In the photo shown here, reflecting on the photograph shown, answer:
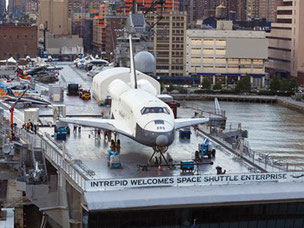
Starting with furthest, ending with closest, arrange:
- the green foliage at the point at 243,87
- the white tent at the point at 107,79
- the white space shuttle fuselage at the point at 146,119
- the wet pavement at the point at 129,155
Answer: the green foliage at the point at 243,87 < the white tent at the point at 107,79 < the white space shuttle fuselage at the point at 146,119 < the wet pavement at the point at 129,155

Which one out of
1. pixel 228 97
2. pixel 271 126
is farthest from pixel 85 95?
pixel 228 97

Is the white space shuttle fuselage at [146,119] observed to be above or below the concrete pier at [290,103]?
above

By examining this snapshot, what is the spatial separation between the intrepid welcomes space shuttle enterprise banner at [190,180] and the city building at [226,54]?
102 metres

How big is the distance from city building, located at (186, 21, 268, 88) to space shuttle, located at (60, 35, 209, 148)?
3538 inches

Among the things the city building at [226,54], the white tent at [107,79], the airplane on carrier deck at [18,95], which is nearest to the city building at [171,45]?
the city building at [226,54]

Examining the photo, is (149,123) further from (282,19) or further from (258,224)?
(282,19)

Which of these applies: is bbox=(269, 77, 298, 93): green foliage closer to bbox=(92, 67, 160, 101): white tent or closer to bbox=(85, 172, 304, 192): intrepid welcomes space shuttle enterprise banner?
bbox=(92, 67, 160, 101): white tent

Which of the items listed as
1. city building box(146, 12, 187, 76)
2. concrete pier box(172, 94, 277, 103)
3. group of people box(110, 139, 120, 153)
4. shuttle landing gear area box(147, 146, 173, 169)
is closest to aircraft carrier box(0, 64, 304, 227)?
shuttle landing gear area box(147, 146, 173, 169)

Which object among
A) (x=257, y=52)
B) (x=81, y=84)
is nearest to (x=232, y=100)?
(x=257, y=52)

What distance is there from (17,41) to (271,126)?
5803 cm

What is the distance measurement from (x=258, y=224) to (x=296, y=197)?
6.36ft

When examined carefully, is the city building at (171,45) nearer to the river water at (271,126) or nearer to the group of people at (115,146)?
the river water at (271,126)

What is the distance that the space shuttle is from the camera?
1523 inches

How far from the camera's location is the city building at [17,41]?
436 feet
